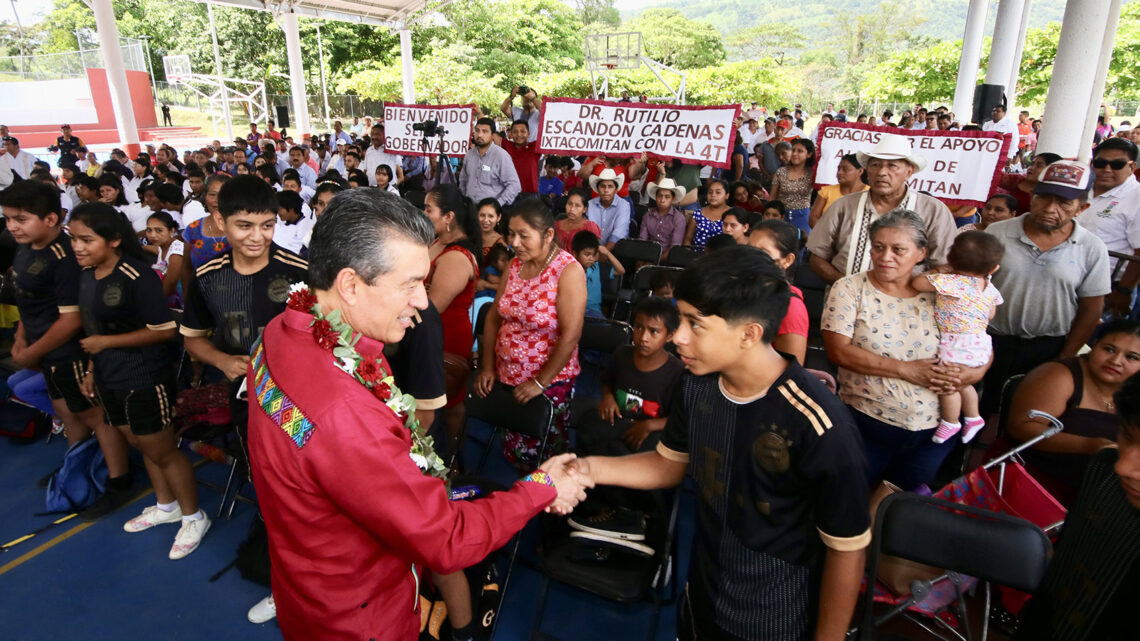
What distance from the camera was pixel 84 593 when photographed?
10.3 feet

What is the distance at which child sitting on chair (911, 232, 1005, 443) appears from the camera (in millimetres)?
2611

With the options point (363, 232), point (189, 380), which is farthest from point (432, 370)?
point (189, 380)

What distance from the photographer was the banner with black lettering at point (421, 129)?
7918 mm

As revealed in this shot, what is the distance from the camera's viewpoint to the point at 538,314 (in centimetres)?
323

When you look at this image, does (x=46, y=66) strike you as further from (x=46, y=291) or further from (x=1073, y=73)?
(x=1073, y=73)

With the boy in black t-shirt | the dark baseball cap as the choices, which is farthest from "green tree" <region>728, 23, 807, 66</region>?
the boy in black t-shirt

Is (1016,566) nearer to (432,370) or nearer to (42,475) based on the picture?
(432,370)

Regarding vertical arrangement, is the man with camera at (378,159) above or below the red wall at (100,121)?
below

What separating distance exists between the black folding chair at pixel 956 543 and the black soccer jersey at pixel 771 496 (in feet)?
1.69

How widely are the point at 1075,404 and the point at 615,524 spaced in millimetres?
2042

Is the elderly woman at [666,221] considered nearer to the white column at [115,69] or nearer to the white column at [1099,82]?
the white column at [1099,82]

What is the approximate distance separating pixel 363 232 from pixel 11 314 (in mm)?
5901

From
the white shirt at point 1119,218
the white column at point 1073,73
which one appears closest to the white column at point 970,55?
the white column at point 1073,73

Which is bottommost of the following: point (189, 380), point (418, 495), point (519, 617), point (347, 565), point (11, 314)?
point (519, 617)
